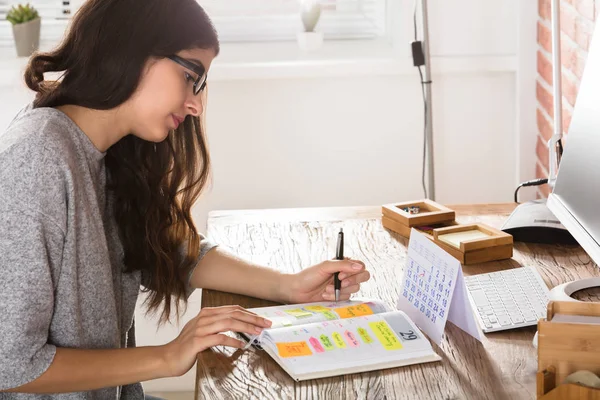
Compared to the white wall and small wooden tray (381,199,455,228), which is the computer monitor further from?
the white wall

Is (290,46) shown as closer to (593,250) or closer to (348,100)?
(348,100)

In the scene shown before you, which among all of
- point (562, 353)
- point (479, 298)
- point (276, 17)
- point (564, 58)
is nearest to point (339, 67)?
point (276, 17)

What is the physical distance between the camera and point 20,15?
8.42 feet

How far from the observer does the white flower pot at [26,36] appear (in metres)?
2.57

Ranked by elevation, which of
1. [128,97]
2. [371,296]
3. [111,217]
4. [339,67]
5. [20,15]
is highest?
[20,15]

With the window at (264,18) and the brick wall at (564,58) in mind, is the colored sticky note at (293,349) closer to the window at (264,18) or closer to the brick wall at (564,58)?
the brick wall at (564,58)

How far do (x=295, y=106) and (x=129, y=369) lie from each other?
57.1 inches

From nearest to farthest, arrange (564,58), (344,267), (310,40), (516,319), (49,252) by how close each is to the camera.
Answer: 1. (49,252)
2. (516,319)
3. (344,267)
4. (564,58)
5. (310,40)

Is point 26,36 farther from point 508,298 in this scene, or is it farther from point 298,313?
point 508,298

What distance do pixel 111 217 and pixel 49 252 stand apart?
357mm

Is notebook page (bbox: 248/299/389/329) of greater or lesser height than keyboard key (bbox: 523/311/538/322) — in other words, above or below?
above

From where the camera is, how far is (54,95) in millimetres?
1377

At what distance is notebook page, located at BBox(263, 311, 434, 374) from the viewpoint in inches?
46.7

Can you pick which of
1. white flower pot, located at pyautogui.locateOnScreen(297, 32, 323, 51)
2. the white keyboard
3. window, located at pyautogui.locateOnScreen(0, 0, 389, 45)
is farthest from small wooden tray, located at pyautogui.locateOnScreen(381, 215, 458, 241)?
window, located at pyautogui.locateOnScreen(0, 0, 389, 45)
